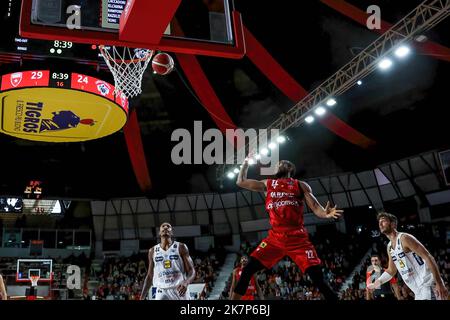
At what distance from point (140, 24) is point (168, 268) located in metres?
3.33

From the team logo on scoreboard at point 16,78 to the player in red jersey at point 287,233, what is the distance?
20.5 ft

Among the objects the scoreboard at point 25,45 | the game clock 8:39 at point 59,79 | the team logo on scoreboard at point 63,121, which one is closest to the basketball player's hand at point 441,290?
the scoreboard at point 25,45

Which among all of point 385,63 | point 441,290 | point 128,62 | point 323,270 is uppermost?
point 385,63

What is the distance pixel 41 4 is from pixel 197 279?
56.9 ft

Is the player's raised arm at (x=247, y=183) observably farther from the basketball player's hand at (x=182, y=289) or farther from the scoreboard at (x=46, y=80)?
the scoreboard at (x=46, y=80)

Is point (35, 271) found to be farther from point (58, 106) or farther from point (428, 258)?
point (428, 258)

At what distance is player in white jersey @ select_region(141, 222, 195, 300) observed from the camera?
632 cm

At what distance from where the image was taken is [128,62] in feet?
30.8

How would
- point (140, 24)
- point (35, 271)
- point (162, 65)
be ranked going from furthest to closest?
point (35, 271) < point (162, 65) < point (140, 24)

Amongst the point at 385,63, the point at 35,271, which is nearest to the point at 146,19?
the point at 385,63

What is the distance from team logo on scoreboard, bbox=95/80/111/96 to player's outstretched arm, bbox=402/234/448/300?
7.00 metres
